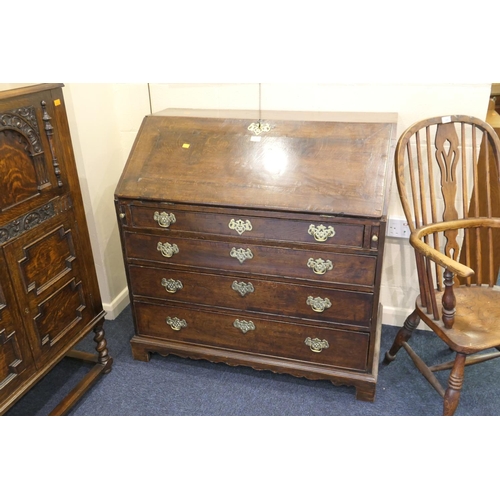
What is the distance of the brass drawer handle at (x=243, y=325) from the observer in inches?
78.7

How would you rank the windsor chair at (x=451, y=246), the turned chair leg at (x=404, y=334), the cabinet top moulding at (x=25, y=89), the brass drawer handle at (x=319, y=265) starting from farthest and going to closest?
1. the turned chair leg at (x=404, y=334)
2. the brass drawer handle at (x=319, y=265)
3. the windsor chair at (x=451, y=246)
4. the cabinet top moulding at (x=25, y=89)

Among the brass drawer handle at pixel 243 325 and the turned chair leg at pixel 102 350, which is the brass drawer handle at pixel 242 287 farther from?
the turned chair leg at pixel 102 350

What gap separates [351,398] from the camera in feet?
6.58

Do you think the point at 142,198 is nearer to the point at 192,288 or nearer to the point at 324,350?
the point at 192,288

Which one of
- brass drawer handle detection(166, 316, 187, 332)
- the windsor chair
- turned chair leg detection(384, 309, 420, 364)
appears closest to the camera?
the windsor chair

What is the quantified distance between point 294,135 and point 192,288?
789 mm

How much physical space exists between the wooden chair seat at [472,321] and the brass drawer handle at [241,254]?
0.72 meters

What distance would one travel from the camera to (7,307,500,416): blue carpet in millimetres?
1945

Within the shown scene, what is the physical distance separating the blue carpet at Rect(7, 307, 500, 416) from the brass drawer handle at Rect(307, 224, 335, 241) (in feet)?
2.52

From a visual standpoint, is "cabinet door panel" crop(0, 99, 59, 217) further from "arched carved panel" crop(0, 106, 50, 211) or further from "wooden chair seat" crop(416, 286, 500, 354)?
"wooden chair seat" crop(416, 286, 500, 354)

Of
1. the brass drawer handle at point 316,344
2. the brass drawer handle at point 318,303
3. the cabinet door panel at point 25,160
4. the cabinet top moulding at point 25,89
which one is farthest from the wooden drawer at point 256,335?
the cabinet top moulding at point 25,89

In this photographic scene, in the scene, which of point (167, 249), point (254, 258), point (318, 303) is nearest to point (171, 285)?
point (167, 249)

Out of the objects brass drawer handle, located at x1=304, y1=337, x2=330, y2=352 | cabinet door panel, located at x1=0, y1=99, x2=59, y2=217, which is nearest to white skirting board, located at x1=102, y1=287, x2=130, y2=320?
cabinet door panel, located at x1=0, y1=99, x2=59, y2=217

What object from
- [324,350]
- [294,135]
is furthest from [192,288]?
[294,135]
